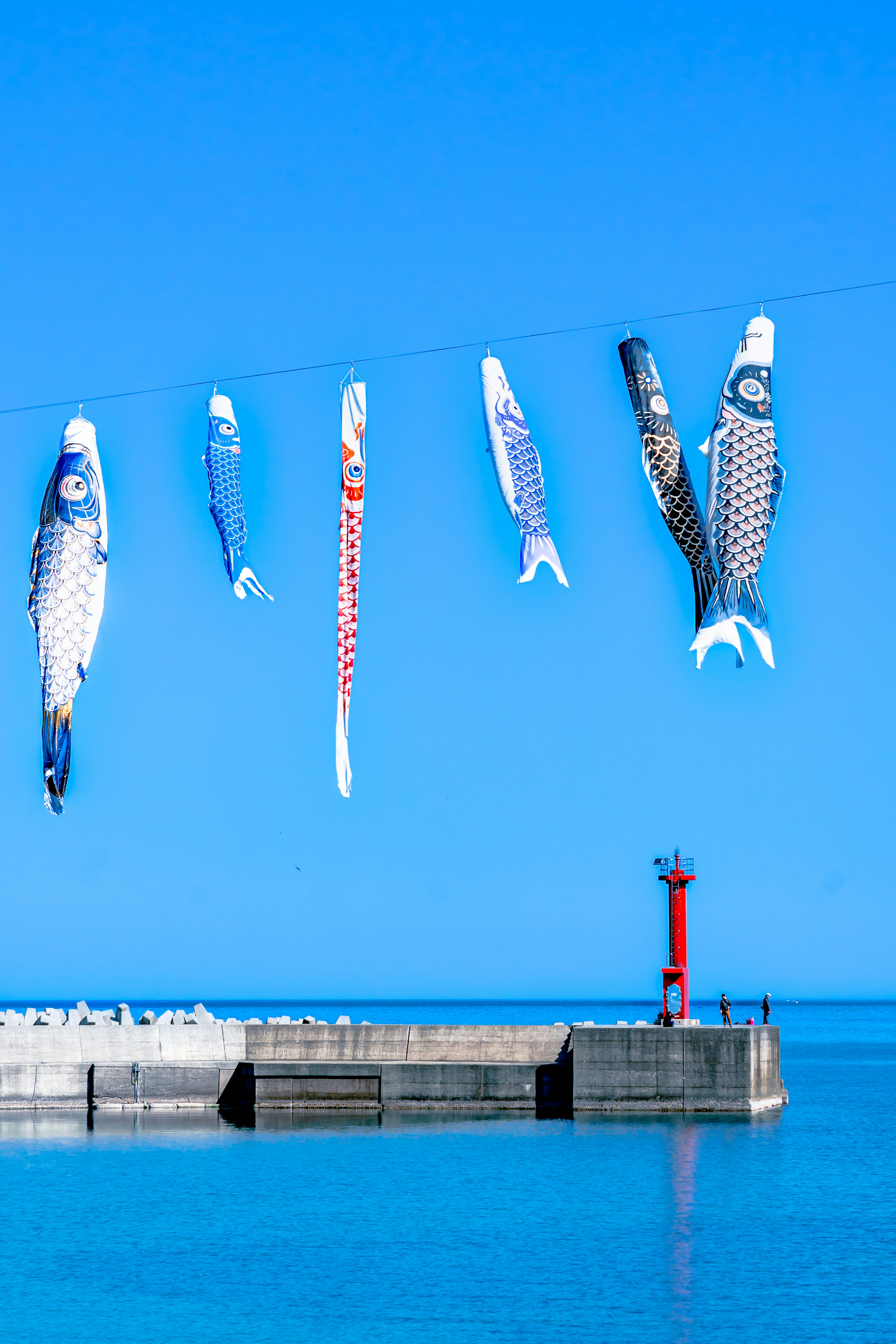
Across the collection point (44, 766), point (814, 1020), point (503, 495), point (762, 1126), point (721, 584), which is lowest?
point (814, 1020)

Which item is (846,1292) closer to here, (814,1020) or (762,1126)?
(762,1126)

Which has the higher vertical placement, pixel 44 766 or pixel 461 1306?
pixel 44 766

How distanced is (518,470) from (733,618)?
11.6 feet

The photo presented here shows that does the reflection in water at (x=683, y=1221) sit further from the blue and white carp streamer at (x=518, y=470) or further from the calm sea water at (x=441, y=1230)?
the blue and white carp streamer at (x=518, y=470)

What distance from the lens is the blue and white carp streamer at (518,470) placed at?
68.4ft

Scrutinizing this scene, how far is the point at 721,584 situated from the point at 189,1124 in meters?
21.3

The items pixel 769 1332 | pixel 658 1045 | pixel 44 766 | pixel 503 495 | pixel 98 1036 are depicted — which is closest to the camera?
pixel 769 1332

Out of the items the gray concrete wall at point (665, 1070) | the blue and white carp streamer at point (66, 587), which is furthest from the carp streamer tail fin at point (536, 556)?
the gray concrete wall at point (665, 1070)

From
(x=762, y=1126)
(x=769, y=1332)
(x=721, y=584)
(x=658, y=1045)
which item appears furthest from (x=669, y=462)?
(x=762, y=1126)

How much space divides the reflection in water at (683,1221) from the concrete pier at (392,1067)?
1352mm

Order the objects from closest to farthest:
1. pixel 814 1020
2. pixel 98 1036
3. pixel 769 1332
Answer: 1. pixel 769 1332
2. pixel 98 1036
3. pixel 814 1020

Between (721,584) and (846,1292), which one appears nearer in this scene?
(721,584)

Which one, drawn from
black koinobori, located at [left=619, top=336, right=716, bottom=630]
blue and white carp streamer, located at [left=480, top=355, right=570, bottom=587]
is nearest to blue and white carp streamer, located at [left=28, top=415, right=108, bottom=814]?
blue and white carp streamer, located at [left=480, top=355, right=570, bottom=587]

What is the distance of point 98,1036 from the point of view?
36.8 metres
